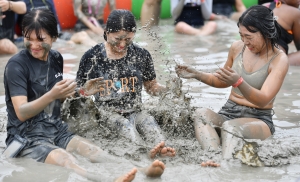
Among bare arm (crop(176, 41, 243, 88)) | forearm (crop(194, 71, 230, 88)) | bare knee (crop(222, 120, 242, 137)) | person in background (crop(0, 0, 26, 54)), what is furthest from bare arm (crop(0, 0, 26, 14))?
bare knee (crop(222, 120, 242, 137))

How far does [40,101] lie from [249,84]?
1.70m

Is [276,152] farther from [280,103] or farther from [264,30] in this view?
[280,103]

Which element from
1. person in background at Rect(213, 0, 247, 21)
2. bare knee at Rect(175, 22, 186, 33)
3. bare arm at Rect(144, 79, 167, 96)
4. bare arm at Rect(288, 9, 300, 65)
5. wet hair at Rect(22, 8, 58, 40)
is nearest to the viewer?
wet hair at Rect(22, 8, 58, 40)

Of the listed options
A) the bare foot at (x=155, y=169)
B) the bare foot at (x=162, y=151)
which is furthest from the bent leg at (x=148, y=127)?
the bare foot at (x=155, y=169)

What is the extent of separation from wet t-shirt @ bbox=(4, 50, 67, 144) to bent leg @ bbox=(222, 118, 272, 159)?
1.29 meters

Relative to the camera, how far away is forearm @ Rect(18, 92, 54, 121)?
3871mm

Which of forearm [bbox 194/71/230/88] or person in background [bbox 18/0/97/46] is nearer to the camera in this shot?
forearm [bbox 194/71/230/88]

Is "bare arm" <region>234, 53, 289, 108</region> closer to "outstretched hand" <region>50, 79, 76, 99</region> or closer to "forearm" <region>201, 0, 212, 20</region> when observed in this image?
"outstretched hand" <region>50, 79, 76, 99</region>

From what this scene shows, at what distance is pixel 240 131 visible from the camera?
438 cm

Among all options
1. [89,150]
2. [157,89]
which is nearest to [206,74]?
[157,89]

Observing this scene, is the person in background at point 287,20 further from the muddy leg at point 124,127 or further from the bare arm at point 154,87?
the muddy leg at point 124,127

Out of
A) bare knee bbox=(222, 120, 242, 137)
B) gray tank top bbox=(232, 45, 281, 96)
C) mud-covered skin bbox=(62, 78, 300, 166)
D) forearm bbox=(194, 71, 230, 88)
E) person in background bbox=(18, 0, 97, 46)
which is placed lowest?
person in background bbox=(18, 0, 97, 46)

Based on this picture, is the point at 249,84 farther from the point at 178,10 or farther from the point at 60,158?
the point at 178,10

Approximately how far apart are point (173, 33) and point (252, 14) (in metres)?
4.89
